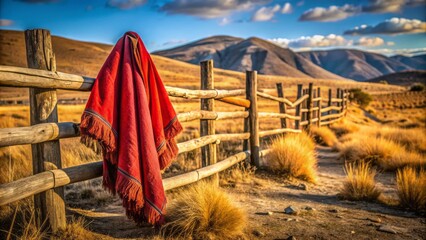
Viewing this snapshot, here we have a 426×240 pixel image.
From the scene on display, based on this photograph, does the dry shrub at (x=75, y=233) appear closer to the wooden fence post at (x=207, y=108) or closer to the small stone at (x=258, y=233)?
the small stone at (x=258, y=233)

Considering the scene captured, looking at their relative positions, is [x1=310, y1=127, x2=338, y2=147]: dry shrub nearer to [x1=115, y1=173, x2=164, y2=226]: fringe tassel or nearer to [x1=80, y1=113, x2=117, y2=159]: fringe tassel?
[x1=115, y1=173, x2=164, y2=226]: fringe tassel

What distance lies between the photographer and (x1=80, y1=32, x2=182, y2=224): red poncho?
2.94 metres

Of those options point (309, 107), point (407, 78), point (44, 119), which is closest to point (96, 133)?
point (44, 119)

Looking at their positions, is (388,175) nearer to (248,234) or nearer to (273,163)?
(273,163)

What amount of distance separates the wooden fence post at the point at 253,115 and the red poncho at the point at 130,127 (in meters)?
3.29

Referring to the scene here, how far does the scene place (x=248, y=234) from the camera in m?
3.39

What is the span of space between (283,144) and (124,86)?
12.7 feet

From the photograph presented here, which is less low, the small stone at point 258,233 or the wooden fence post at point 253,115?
the wooden fence post at point 253,115

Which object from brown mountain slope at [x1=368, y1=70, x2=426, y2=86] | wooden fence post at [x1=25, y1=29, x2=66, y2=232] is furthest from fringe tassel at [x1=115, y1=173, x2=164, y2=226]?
brown mountain slope at [x1=368, y1=70, x2=426, y2=86]

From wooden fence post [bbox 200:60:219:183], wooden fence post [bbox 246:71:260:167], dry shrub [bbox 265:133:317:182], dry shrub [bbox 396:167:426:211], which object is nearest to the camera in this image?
dry shrub [bbox 396:167:426:211]

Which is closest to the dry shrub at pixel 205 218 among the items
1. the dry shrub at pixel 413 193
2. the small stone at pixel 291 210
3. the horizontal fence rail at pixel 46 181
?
the horizontal fence rail at pixel 46 181

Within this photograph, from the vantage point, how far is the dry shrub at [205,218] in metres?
3.22

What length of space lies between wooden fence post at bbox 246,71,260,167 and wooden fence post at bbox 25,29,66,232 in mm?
4008

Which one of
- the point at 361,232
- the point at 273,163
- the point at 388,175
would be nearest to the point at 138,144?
the point at 361,232
